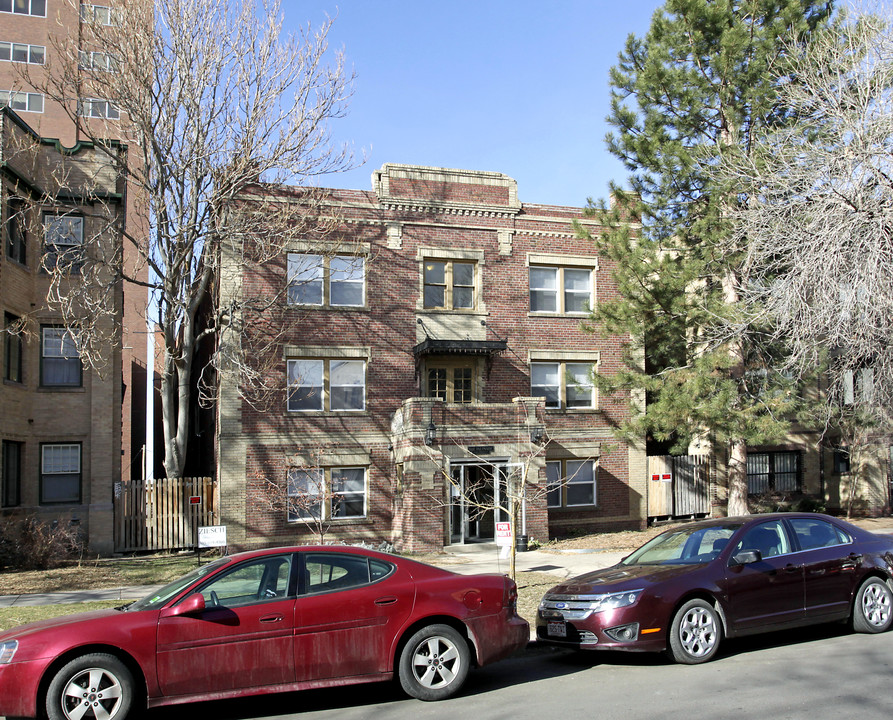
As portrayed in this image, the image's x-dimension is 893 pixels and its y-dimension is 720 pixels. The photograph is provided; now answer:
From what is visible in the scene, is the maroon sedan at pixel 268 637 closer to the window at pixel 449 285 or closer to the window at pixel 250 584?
the window at pixel 250 584

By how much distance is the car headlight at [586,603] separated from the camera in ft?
27.2

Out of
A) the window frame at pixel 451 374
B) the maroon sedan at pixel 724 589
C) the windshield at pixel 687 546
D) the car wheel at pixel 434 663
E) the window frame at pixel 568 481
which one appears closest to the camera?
the car wheel at pixel 434 663

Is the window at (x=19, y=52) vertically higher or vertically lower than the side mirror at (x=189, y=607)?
higher

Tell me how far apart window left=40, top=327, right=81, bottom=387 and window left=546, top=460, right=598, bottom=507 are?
13443 millimetres

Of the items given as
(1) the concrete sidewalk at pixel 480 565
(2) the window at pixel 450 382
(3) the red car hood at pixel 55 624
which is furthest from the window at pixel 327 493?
(3) the red car hood at pixel 55 624

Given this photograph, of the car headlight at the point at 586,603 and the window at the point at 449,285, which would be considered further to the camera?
the window at the point at 449,285

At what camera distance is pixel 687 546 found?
9.43 meters

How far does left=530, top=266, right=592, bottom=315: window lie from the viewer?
24828mm

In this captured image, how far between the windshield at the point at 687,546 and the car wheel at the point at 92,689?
18.9 ft

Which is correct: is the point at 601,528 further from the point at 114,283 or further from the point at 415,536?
the point at 114,283

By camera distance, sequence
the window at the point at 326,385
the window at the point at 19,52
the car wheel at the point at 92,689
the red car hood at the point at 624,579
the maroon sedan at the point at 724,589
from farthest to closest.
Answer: the window at the point at 19,52
the window at the point at 326,385
the red car hood at the point at 624,579
the maroon sedan at the point at 724,589
the car wheel at the point at 92,689

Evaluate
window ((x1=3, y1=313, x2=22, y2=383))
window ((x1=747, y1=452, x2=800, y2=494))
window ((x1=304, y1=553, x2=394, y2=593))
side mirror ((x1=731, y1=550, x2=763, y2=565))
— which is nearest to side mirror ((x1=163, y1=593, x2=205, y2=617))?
window ((x1=304, y1=553, x2=394, y2=593))

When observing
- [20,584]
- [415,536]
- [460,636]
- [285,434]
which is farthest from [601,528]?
[460,636]

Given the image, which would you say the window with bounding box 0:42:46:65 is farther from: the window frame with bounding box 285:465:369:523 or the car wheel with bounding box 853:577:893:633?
the car wheel with bounding box 853:577:893:633
